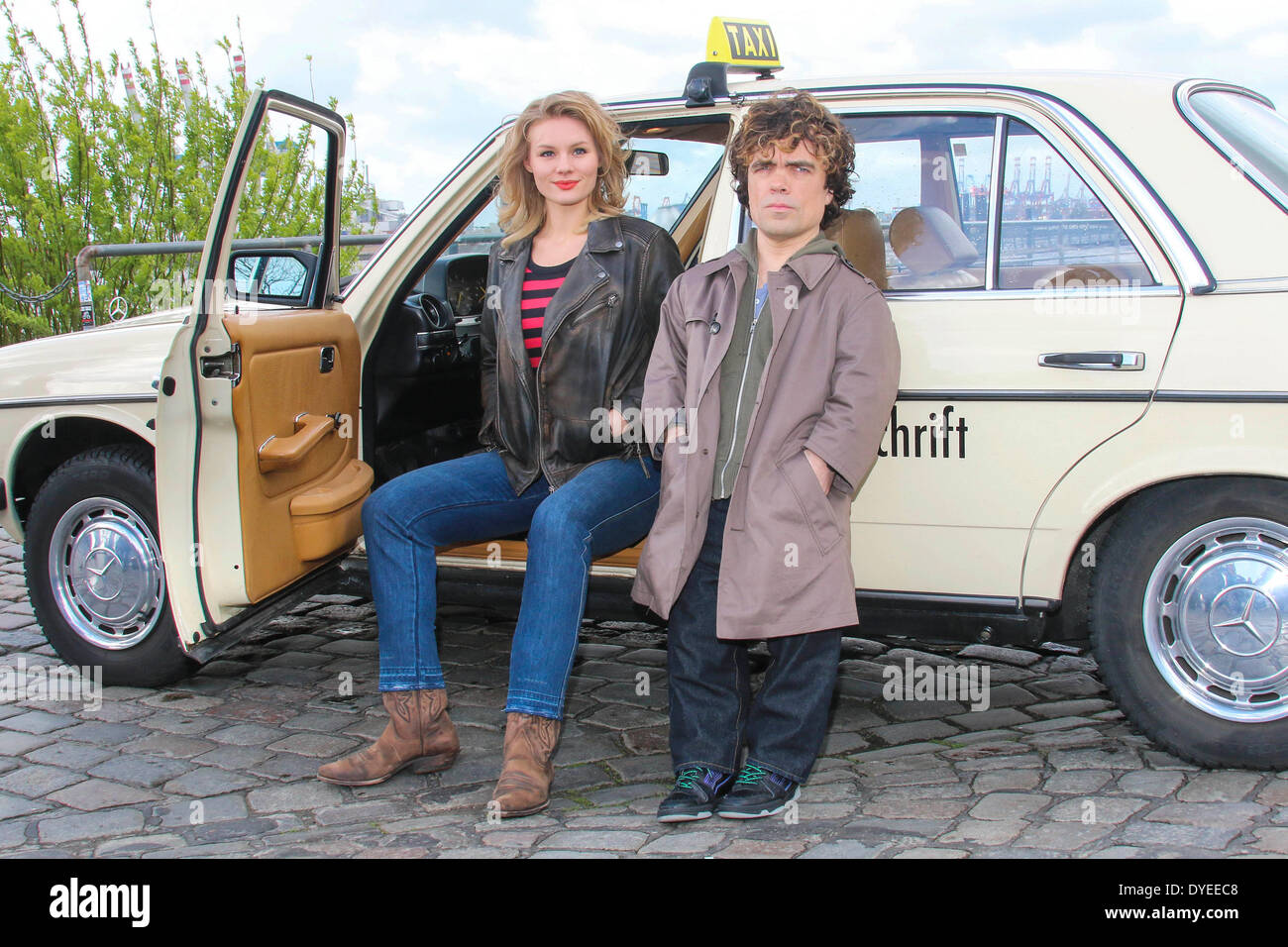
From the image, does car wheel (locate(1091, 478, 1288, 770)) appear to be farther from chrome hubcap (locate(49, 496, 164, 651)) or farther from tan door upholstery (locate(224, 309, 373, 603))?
chrome hubcap (locate(49, 496, 164, 651))

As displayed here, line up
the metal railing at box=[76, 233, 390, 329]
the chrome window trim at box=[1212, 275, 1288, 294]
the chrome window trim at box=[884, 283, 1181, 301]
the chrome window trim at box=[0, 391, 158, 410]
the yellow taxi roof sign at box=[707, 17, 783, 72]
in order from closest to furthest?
the chrome window trim at box=[1212, 275, 1288, 294] → the chrome window trim at box=[884, 283, 1181, 301] → the yellow taxi roof sign at box=[707, 17, 783, 72] → the chrome window trim at box=[0, 391, 158, 410] → the metal railing at box=[76, 233, 390, 329]

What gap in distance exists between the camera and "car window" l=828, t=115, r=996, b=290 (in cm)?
357

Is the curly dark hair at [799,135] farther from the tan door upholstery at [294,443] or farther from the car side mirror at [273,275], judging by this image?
the car side mirror at [273,275]

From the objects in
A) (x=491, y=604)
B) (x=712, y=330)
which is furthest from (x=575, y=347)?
(x=491, y=604)

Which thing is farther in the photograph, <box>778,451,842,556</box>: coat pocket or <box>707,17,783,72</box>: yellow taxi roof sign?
<box>707,17,783,72</box>: yellow taxi roof sign

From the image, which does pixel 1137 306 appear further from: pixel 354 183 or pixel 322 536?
pixel 354 183

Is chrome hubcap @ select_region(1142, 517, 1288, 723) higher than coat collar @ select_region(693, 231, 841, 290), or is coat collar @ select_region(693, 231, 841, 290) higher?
coat collar @ select_region(693, 231, 841, 290)

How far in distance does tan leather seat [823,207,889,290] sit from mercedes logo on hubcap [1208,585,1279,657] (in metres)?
1.28

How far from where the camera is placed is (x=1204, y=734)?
11.2ft

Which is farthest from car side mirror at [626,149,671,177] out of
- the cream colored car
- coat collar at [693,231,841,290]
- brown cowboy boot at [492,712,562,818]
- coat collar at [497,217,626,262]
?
brown cowboy boot at [492,712,562,818]

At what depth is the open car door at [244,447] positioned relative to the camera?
3.68 meters

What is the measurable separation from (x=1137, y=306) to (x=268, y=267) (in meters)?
3.10

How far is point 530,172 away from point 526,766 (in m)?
1.79

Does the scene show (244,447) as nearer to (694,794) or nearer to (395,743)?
(395,743)
